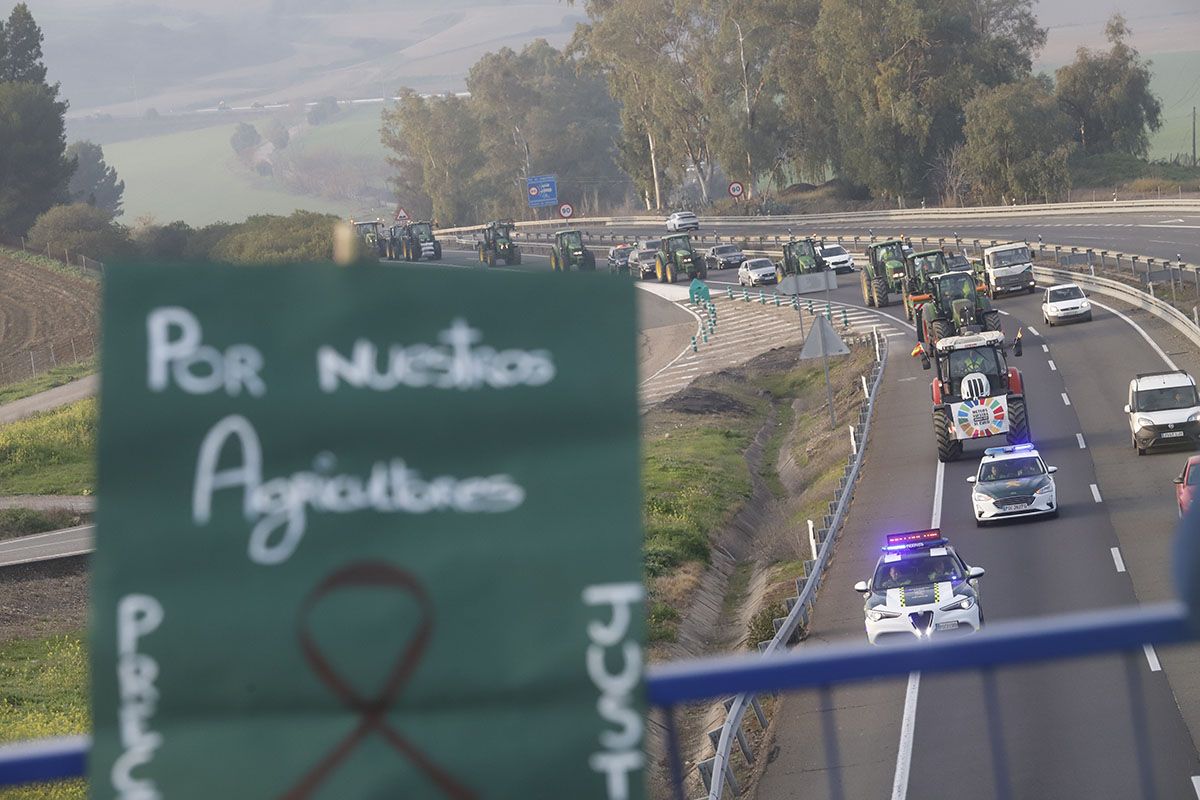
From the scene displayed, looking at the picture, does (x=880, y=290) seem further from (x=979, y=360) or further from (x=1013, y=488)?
(x=1013, y=488)

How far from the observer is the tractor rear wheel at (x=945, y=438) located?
36.0 meters

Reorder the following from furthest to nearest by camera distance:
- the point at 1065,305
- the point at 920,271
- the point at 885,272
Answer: the point at 885,272
the point at 920,271
the point at 1065,305

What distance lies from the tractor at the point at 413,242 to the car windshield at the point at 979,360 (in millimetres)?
37261

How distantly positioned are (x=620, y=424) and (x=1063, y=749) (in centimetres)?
1553

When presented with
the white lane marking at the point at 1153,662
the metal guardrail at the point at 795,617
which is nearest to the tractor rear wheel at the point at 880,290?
the metal guardrail at the point at 795,617

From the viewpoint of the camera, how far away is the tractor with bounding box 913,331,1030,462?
35.5 metres

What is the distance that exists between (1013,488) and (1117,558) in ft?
12.7

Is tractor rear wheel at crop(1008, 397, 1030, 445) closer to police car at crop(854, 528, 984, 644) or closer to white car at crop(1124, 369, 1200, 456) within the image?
white car at crop(1124, 369, 1200, 456)

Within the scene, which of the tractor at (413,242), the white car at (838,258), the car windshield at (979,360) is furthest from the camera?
the white car at (838,258)

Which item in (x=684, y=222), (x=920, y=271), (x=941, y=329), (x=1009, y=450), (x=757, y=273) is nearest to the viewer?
(x=1009, y=450)

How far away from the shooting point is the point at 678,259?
244 feet

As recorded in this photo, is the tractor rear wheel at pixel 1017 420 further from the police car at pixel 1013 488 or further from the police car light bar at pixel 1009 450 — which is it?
the police car at pixel 1013 488

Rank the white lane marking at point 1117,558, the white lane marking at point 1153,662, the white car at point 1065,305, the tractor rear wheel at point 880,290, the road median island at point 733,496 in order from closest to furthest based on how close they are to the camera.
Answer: the white lane marking at point 1153,662
the white lane marking at point 1117,558
the road median island at point 733,496
the white car at point 1065,305
the tractor rear wheel at point 880,290

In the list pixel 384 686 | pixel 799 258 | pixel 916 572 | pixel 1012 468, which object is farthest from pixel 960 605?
pixel 799 258
